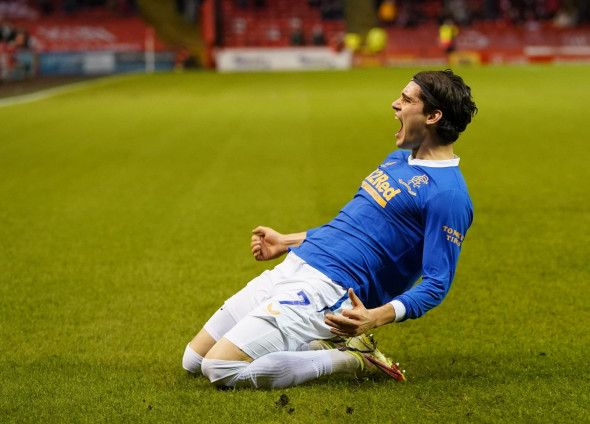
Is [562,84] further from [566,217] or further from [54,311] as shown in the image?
[54,311]

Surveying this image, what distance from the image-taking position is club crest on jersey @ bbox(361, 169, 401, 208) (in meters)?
3.84

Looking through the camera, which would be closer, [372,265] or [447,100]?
[447,100]

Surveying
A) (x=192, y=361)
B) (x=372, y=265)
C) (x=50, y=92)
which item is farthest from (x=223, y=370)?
(x=50, y=92)

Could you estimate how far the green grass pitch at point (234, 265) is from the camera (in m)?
3.76

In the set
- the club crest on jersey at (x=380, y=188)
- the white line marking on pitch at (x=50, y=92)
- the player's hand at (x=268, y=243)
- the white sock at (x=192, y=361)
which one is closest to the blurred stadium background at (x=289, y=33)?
the white line marking on pitch at (x=50, y=92)

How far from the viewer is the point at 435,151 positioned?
3.80 meters

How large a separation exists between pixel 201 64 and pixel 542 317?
36.4m

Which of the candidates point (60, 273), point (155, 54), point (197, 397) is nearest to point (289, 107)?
point (60, 273)

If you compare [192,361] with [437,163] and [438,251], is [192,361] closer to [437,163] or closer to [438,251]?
[438,251]

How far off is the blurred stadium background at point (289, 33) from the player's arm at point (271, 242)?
3348 cm

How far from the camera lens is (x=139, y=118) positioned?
1686 centimetres

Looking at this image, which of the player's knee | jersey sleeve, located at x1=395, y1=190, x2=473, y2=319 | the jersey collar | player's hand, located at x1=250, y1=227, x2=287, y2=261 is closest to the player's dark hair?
the jersey collar

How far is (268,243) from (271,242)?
0.02 metres

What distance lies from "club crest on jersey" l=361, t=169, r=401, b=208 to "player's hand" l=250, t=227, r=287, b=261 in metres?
0.57
